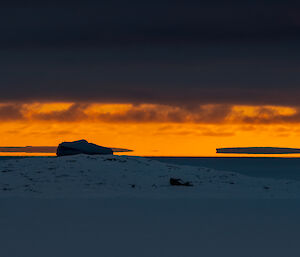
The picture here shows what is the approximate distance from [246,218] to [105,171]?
12.1m

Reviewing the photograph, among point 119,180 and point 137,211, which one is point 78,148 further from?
point 137,211

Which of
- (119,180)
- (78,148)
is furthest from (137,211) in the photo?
(78,148)

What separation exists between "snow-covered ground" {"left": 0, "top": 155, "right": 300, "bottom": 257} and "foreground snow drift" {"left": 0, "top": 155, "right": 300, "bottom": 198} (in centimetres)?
5

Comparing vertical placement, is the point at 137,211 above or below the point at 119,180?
below

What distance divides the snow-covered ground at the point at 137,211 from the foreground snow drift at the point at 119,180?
1.9 inches

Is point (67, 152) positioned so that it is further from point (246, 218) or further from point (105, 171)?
point (246, 218)

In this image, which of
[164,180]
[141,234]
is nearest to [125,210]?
[141,234]

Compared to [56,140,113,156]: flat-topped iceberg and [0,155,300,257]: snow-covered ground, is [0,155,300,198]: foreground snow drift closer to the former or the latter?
[0,155,300,257]: snow-covered ground

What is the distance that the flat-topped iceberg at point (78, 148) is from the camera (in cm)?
3666

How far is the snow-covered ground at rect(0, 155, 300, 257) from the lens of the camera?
12.6 meters

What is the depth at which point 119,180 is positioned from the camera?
27.4 meters

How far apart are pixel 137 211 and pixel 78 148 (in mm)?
18000

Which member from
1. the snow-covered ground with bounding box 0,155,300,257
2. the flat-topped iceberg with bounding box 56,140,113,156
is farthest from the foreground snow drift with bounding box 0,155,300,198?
the flat-topped iceberg with bounding box 56,140,113,156

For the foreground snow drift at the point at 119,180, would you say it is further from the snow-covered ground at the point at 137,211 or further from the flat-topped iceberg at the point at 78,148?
the flat-topped iceberg at the point at 78,148
